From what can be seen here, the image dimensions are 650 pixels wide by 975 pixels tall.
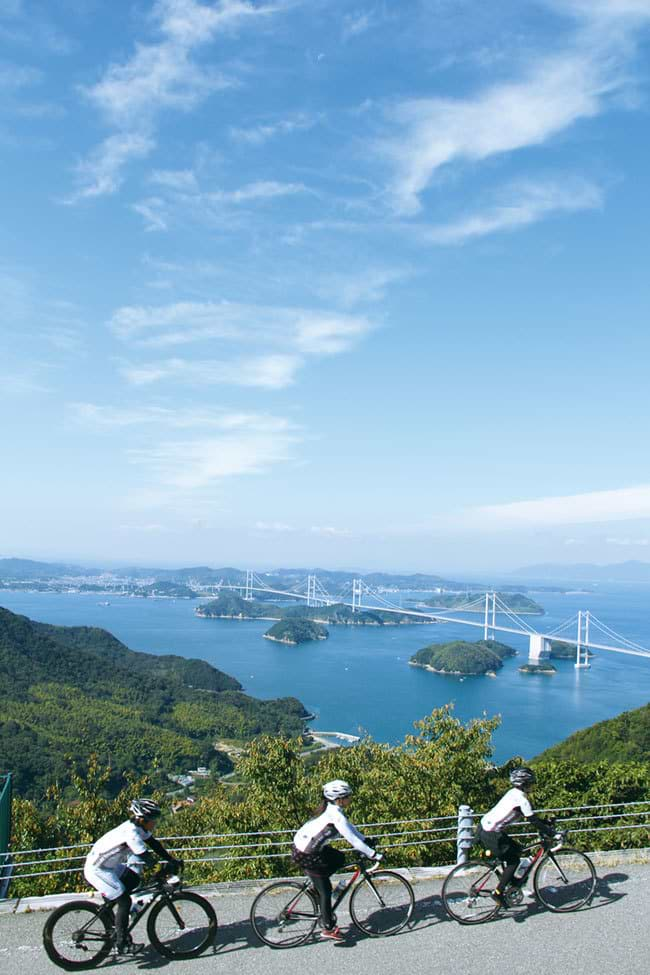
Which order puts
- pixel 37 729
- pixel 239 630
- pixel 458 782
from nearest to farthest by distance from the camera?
pixel 458 782 → pixel 37 729 → pixel 239 630

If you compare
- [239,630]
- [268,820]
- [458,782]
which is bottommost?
[239,630]

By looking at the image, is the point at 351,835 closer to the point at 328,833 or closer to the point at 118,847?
the point at 328,833

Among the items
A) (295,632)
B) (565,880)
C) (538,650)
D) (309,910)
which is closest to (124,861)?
(309,910)

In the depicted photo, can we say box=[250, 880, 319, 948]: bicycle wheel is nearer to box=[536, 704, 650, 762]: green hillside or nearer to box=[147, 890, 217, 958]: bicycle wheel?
box=[147, 890, 217, 958]: bicycle wheel

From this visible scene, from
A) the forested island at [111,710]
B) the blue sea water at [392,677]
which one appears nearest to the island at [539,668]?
the blue sea water at [392,677]

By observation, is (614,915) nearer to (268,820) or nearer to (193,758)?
(268,820)

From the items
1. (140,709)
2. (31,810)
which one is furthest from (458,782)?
(140,709)
